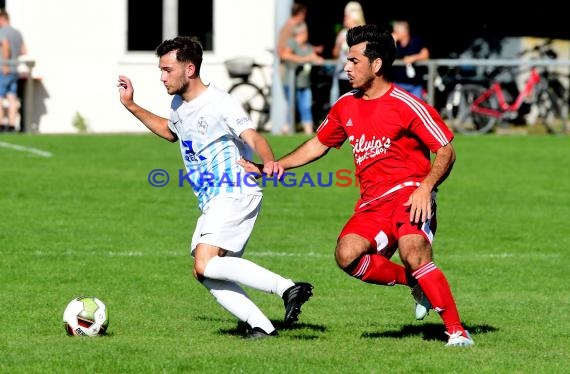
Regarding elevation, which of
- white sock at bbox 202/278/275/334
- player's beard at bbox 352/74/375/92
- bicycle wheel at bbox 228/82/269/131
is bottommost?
bicycle wheel at bbox 228/82/269/131

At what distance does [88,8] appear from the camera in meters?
26.4

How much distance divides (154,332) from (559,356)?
2.37m

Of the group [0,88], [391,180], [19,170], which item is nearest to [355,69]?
[391,180]

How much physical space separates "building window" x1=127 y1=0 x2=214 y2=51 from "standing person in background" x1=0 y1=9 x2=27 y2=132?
8.82 ft

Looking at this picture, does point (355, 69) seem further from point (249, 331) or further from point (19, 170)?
point (19, 170)

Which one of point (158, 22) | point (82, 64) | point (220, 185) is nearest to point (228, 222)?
point (220, 185)

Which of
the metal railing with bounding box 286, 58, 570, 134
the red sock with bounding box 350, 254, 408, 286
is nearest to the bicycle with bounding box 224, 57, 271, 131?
the metal railing with bounding box 286, 58, 570, 134

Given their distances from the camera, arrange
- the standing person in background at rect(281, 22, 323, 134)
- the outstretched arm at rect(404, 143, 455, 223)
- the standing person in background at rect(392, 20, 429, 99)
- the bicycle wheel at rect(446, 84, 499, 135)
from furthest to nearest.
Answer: the bicycle wheel at rect(446, 84, 499, 135)
the standing person in background at rect(281, 22, 323, 134)
the standing person in background at rect(392, 20, 429, 99)
the outstretched arm at rect(404, 143, 455, 223)

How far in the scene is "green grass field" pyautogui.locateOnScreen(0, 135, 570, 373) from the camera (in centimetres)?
783

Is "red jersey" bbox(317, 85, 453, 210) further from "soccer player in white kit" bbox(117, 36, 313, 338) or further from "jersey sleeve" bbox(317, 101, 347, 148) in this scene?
"soccer player in white kit" bbox(117, 36, 313, 338)

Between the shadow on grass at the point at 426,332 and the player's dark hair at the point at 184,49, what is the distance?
1.89 m

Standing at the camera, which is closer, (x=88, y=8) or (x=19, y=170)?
(x=19, y=170)

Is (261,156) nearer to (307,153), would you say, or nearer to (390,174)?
(307,153)

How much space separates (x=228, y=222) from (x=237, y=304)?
470mm
